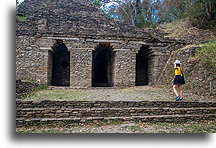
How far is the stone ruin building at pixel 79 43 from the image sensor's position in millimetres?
6848

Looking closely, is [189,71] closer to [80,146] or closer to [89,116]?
[89,116]

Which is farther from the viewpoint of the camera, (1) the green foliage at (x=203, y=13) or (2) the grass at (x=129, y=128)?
(1) the green foliage at (x=203, y=13)

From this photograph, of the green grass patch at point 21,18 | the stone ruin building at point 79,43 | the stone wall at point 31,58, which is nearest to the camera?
the stone wall at point 31,58

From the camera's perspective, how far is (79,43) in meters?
7.23

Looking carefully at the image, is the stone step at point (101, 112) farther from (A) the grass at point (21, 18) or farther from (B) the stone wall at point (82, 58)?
(A) the grass at point (21, 18)

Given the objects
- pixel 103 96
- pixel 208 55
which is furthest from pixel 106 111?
pixel 208 55

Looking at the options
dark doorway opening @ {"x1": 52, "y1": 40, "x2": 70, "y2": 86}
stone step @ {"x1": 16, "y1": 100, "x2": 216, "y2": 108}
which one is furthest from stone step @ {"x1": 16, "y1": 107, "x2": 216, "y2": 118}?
dark doorway opening @ {"x1": 52, "y1": 40, "x2": 70, "y2": 86}

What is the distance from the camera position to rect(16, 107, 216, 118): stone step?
3.46m

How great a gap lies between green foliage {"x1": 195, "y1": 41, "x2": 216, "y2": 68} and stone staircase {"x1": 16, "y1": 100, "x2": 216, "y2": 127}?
2282 millimetres

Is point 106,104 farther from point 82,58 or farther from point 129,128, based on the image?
point 82,58

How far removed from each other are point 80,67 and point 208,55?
5959 millimetres

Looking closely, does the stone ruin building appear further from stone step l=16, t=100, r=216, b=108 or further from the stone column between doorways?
stone step l=16, t=100, r=216, b=108

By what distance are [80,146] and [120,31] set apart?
6.35 meters

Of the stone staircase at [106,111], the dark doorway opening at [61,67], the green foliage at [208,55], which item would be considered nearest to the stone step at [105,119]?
the stone staircase at [106,111]
